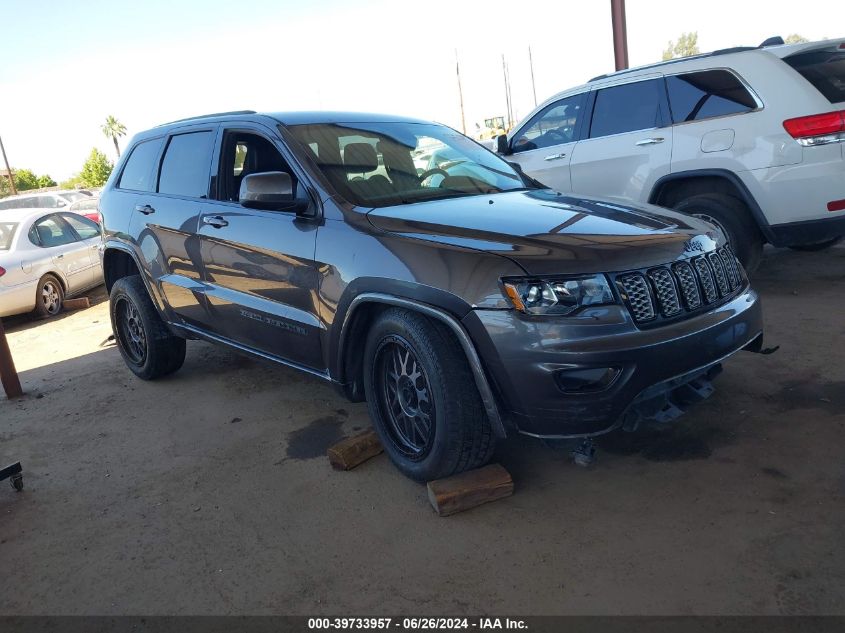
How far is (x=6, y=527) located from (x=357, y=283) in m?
2.09

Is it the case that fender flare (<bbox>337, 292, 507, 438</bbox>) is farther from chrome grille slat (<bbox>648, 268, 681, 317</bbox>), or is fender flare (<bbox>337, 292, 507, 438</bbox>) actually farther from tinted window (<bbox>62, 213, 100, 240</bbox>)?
tinted window (<bbox>62, 213, 100, 240</bbox>)

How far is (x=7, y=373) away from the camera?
17.8 feet

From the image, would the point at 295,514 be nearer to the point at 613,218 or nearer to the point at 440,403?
the point at 440,403

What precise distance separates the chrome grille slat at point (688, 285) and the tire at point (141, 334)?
3.75m

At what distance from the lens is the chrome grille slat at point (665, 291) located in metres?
2.89

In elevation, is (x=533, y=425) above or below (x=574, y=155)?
below

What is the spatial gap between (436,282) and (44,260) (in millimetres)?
7815

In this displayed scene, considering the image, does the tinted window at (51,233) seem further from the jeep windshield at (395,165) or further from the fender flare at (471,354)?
the fender flare at (471,354)

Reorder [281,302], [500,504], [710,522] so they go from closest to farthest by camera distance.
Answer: [710,522] → [500,504] → [281,302]

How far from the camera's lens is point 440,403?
301cm

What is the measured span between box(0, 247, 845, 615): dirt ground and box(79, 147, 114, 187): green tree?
62398 mm

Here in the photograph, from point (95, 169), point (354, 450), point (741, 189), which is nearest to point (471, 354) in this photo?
point (354, 450)

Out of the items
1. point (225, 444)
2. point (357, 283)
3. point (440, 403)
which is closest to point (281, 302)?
point (357, 283)

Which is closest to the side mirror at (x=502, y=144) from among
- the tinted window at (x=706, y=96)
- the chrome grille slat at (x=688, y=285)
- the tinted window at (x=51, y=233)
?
the tinted window at (x=706, y=96)
